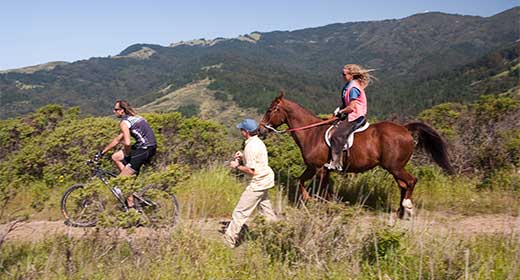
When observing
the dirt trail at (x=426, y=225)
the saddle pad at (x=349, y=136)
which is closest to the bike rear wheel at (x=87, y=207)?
the dirt trail at (x=426, y=225)

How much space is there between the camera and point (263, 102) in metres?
158

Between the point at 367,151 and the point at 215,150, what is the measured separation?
4728mm

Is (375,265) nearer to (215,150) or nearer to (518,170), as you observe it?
(518,170)

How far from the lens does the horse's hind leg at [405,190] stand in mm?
6410

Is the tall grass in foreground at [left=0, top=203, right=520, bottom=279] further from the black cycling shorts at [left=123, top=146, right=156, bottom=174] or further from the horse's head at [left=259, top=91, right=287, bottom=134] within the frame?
the horse's head at [left=259, top=91, right=287, bottom=134]

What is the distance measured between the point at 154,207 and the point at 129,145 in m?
1.50

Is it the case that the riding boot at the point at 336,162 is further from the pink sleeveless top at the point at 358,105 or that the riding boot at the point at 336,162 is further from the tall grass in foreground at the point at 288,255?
the tall grass in foreground at the point at 288,255

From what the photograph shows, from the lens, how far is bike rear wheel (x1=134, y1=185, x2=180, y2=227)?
4.55 m

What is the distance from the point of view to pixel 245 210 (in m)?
5.25

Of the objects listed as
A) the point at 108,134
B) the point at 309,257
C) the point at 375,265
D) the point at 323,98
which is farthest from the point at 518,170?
the point at 323,98

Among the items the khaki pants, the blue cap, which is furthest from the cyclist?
the khaki pants

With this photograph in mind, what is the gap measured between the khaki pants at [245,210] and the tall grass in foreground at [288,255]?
38 centimetres

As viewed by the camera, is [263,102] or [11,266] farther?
[263,102]

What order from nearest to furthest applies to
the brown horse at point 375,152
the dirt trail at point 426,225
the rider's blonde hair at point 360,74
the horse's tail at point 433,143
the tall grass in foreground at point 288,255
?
1. the tall grass in foreground at point 288,255
2. the dirt trail at point 426,225
3. the brown horse at point 375,152
4. the rider's blonde hair at point 360,74
5. the horse's tail at point 433,143
